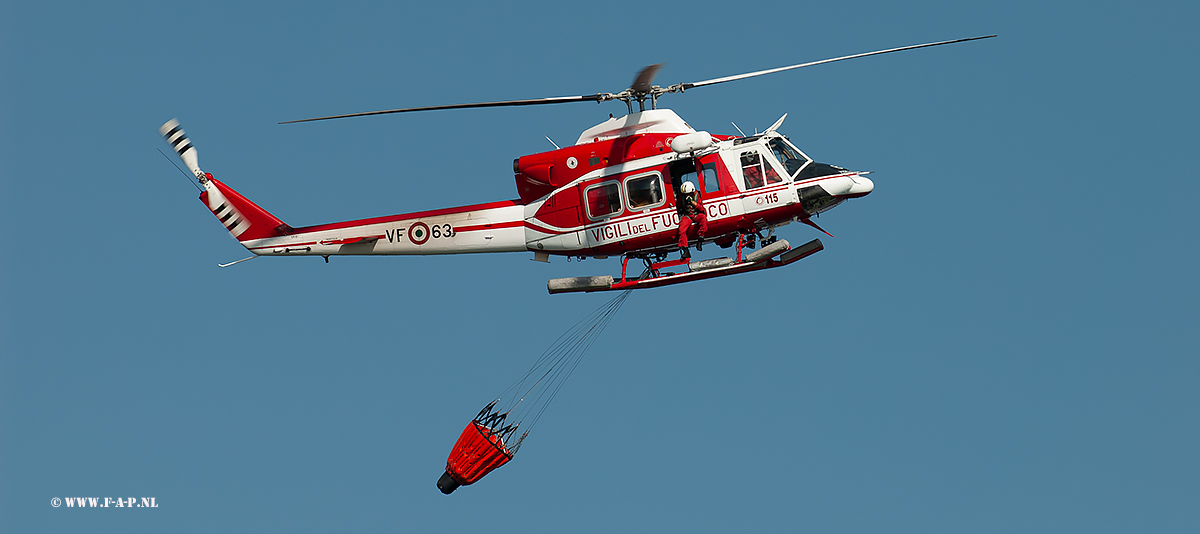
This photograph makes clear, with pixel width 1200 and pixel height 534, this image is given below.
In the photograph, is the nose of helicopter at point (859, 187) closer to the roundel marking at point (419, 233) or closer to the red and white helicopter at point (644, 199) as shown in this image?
the red and white helicopter at point (644, 199)

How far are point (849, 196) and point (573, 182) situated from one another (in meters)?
5.62

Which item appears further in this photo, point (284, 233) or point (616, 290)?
point (284, 233)

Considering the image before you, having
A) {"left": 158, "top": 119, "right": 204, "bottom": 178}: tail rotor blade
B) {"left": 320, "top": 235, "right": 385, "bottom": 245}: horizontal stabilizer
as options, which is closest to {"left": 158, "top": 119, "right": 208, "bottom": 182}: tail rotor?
{"left": 158, "top": 119, "right": 204, "bottom": 178}: tail rotor blade

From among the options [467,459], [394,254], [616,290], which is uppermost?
[394,254]

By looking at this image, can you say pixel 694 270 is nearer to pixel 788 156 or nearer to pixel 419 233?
pixel 788 156

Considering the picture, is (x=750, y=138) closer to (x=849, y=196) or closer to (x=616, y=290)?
(x=849, y=196)


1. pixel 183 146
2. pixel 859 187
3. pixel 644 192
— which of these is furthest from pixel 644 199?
pixel 183 146

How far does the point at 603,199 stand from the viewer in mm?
26125

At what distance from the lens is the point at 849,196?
25.7 metres

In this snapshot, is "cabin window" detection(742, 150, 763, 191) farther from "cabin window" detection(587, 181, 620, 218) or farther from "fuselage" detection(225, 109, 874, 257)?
"cabin window" detection(587, 181, 620, 218)

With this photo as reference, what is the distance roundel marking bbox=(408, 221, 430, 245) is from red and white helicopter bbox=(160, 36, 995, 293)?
0.02 metres

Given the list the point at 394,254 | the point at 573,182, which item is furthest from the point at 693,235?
the point at 394,254

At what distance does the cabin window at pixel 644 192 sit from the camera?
25828mm

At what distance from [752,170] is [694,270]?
2.40 metres
